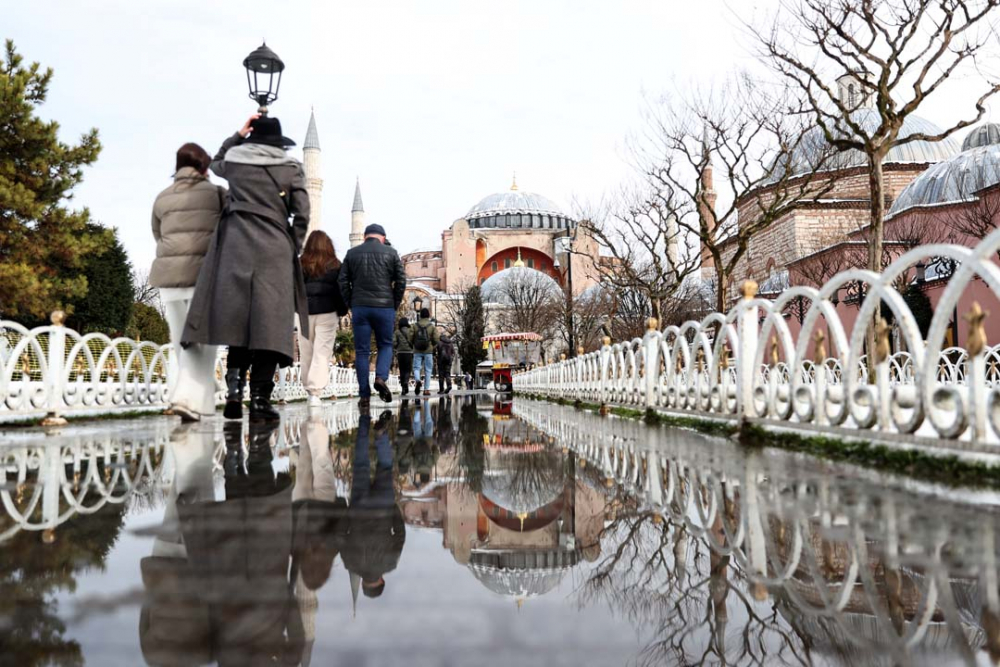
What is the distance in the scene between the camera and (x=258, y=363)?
17.0 feet

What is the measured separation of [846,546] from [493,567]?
730 millimetres

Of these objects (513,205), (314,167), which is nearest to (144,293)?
(314,167)

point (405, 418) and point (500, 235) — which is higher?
point (500, 235)

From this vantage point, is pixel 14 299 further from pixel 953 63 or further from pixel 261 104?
pixel 953 63

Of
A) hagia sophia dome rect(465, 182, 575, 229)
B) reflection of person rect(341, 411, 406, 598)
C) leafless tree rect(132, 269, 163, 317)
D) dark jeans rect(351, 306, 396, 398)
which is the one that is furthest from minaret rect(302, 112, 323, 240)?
reflection of person rect(341, 411, 406, 598)

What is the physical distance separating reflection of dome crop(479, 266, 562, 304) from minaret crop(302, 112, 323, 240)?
13391 mm

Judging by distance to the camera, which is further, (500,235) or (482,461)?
(500,235)

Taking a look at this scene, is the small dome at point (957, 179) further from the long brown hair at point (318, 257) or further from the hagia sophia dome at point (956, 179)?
the long brown hair at point (318, 257)

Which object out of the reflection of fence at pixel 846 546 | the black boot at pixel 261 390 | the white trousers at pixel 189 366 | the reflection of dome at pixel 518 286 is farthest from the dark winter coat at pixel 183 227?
the reflection of dome at pixel 518 286

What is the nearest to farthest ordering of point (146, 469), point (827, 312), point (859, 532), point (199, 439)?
1. point (859, 532)
2. point (146, 469)
3. point (827, 312)
4. point (199, 439)

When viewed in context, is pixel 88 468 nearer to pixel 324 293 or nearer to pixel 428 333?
pixel 324 293

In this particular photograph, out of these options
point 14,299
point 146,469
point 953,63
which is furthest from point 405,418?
point 14,299

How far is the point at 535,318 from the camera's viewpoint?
45656 mm

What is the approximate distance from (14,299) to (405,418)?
13208mm
